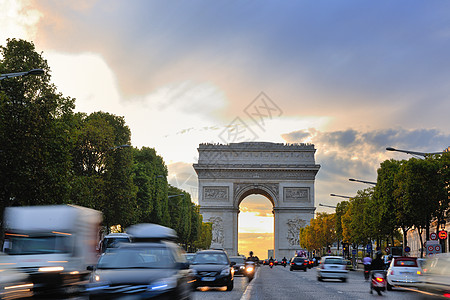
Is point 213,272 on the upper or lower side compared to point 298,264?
lower

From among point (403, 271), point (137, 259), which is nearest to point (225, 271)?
point (403, 271)

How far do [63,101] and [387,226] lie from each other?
32065 mm

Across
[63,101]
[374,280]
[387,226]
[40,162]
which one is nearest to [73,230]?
[374,280]

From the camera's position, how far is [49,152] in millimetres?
38344

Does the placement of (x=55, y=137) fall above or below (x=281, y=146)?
below

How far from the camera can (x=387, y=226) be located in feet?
198

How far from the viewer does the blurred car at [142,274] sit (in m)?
13.0

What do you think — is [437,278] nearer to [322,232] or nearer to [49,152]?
[49,152]

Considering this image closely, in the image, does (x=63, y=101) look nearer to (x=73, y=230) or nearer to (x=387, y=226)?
(x=73, y=230)

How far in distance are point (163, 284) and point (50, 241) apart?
9368mm

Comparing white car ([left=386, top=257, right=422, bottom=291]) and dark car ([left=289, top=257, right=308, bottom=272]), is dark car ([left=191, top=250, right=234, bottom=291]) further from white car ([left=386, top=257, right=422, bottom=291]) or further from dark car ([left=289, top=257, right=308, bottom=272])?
dark car ([left=289, top=257, right=308, bottom=272])

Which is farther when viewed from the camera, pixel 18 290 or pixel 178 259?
pixel 178 259

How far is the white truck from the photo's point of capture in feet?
68.5

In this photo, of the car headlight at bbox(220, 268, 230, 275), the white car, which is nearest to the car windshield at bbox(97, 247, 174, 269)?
the car headlight at bbox(220, 268, 230, 275)
